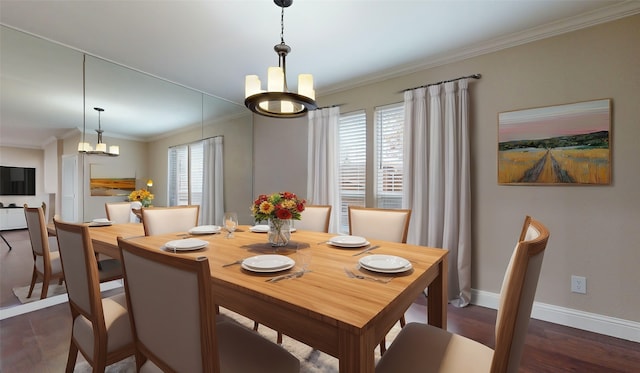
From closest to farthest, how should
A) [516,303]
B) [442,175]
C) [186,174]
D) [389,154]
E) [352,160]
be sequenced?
[516,303] → [442,175] → [389,154] → [352,160] → [186,174]

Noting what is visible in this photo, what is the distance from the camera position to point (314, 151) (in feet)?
12.0

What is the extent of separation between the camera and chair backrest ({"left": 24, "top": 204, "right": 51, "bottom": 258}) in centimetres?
217

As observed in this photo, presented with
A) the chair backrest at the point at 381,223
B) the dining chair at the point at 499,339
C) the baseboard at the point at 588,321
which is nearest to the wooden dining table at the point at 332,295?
the dining chair at the point at 499,339

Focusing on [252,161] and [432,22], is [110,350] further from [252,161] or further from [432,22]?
[252,161]

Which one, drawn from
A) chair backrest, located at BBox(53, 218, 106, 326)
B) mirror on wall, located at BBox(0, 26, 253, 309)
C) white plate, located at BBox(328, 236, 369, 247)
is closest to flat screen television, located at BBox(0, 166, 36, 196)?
mirror on wall, located at BBox(0, 26, 253, 309)

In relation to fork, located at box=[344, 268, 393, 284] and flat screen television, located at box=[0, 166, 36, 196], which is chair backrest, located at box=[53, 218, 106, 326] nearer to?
fork, located at box=[344, 268, 393, 284]

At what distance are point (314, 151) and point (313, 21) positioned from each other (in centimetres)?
171

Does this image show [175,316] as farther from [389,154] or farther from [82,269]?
[389,154]

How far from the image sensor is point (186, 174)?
12.0 ft

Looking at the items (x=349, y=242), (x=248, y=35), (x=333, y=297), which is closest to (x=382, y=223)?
(x=349, y=242)

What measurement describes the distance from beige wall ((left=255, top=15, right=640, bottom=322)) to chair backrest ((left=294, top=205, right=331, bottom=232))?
1.49 meters

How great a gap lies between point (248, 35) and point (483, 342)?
3.11 metres

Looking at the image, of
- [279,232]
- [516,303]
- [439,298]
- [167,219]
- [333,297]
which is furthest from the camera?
[167,219]

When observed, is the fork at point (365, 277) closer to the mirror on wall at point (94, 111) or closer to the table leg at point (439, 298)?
the table leg at point (439, 298)
